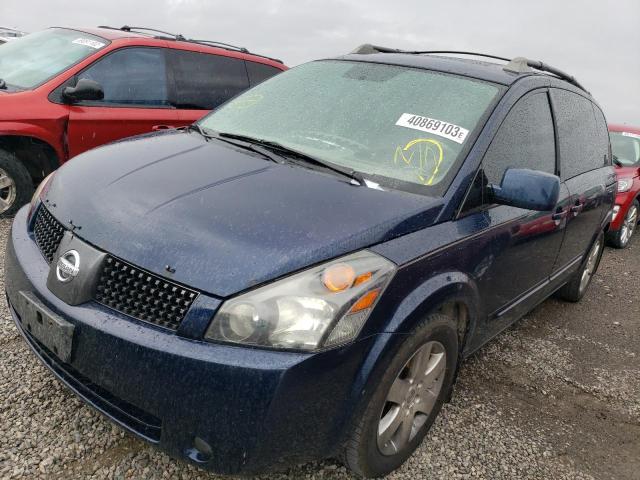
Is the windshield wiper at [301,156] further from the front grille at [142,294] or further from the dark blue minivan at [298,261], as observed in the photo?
the front grille at [142,294]

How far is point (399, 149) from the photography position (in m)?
2.35

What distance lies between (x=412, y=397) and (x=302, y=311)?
0.75 metres

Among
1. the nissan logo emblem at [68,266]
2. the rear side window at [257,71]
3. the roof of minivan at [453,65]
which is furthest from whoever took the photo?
the rear side window at [257,71]

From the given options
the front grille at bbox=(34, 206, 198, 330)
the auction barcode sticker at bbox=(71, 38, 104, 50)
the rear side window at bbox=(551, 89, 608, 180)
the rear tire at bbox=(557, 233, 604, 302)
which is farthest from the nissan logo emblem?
the rear tire at bbox=(557, 233, 604, 302)

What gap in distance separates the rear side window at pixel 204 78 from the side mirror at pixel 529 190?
3589 millimetres

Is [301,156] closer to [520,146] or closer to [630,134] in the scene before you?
[520,146]

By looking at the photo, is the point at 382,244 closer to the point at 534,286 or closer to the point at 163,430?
the point at 163,430

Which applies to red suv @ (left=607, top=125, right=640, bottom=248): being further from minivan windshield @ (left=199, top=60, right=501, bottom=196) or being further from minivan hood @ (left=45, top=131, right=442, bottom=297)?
minivan hood @ (left=45, top=131, right=442, bottom=297)

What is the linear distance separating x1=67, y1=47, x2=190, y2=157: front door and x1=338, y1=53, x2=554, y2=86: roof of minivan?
2.14m

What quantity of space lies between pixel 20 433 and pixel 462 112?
90.6 inches

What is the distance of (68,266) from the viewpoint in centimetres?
181

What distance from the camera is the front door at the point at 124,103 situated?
448cm

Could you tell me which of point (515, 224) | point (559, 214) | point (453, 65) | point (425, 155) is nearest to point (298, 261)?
point (425, 155)

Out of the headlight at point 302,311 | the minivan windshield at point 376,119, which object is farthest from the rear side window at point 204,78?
the headlight at point 302,311
